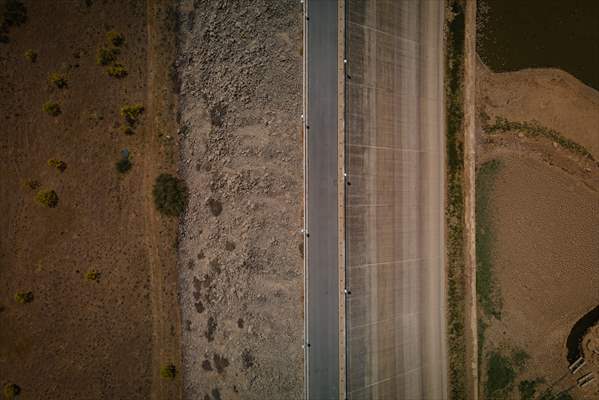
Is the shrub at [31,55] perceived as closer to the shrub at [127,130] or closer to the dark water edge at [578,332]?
the shrub at [127,130]

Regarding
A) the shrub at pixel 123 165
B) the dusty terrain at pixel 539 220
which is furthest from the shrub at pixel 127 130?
the dusty terrain at pixel 539 220

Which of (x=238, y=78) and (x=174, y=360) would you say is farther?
(x=174, y=360)

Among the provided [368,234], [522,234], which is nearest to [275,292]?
[368,234]

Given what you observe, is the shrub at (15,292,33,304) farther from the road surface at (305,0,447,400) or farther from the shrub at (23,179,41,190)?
the road surface at (305,0,447,400)

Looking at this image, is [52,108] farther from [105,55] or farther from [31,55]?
[105,55]

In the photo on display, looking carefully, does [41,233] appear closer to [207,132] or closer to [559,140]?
[207,132]

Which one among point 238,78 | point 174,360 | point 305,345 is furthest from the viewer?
point 174,360

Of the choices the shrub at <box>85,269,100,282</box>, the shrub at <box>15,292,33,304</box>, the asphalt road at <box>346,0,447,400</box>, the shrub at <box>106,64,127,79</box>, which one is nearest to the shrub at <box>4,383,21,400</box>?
the shrub at <box>15,292,33,304</box>
